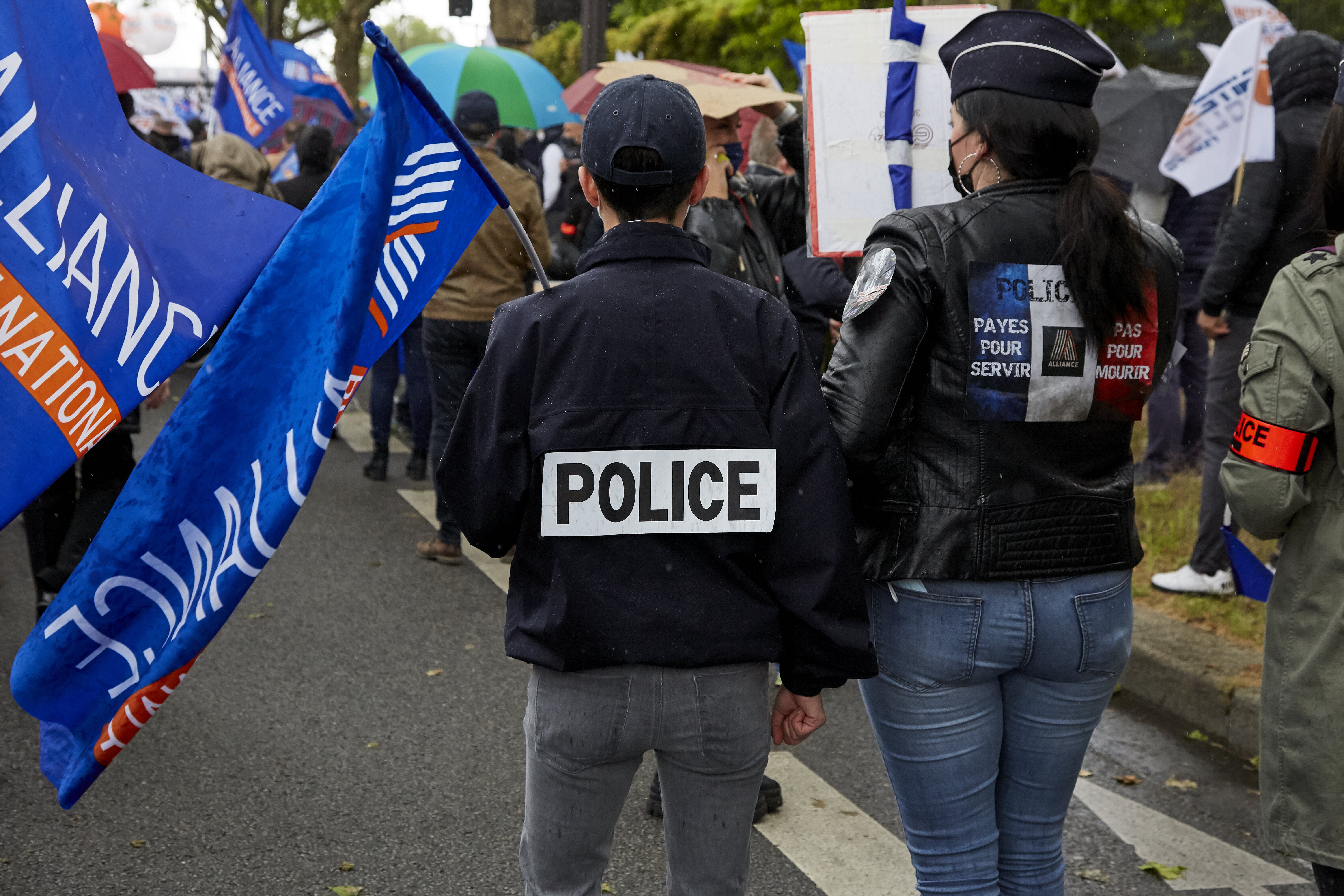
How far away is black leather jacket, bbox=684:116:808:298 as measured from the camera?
4234 millimetres

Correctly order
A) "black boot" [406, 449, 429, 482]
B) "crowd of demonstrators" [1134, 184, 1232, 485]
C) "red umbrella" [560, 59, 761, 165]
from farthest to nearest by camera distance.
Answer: "black boot" [406, 449, 429, 482], "red umbrella" [560, 59, 761, 165], "crowd of demonstrators" [1134, 184, 1232, 485]

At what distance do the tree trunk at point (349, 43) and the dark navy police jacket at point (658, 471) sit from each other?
24163mm

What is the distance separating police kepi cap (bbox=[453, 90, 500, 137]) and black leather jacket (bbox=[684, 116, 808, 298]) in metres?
1.41

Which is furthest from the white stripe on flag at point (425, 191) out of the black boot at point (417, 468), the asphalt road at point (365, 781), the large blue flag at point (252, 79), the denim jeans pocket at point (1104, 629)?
the large blue flag at point (252, 79)

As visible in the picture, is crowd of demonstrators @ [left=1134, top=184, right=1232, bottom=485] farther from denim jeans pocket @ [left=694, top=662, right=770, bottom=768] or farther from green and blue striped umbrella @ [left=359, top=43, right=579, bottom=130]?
denim jeans pocket @ [left=694, top=662, right=770, bottom=768]

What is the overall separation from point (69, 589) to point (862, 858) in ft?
6.94

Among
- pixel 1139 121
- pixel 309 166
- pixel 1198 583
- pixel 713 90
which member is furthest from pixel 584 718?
pixel 1139 121

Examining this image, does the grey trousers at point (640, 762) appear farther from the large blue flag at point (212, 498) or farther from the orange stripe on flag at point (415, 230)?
the orange stripe on flag at point (415, 230)

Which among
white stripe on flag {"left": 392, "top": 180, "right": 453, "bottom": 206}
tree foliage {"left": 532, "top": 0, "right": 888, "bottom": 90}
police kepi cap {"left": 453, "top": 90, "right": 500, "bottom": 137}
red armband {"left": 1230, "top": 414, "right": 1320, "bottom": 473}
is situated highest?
white stripe on flag {"left": 392, "top": 180, "right": 453, "bottom": 206}

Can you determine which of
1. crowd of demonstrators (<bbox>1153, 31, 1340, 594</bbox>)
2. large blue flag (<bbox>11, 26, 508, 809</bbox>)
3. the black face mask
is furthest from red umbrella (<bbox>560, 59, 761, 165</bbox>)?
the black face mask

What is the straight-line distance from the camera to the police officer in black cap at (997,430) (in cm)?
215

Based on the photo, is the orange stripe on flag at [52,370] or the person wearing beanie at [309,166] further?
the person wearing beanie at [309,166]

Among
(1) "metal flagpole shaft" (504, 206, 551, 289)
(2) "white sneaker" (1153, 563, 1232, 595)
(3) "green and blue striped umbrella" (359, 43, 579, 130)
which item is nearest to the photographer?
(1) "metal flagpole shaft" (504, 206, 551, 289)

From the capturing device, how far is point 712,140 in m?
4.43
